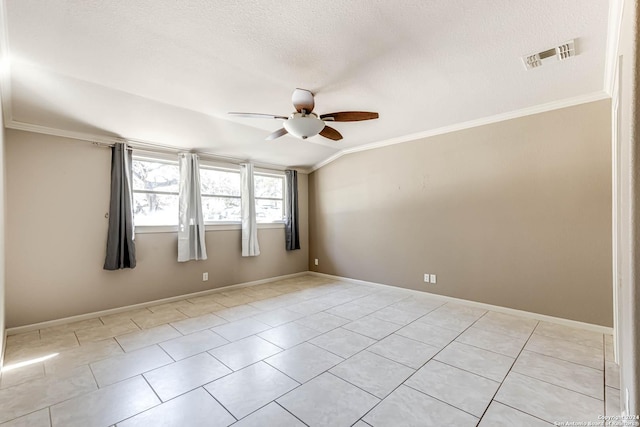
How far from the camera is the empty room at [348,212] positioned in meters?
1.85

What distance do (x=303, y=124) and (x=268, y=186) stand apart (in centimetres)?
336

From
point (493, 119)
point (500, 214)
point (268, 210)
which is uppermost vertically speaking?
point (493, 119)

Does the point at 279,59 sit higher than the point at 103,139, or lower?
higher

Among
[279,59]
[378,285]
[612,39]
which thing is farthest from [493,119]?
[378,285]

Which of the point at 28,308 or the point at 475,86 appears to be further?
the point at 28,308

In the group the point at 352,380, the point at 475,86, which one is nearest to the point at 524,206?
the point at 475,86

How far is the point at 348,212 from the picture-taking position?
5.50m

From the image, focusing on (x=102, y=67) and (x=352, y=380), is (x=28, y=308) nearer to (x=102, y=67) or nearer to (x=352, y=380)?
(x=102, y=67)

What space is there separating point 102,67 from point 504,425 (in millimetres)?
4092

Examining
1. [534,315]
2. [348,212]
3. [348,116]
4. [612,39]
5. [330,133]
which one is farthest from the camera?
[348,212]

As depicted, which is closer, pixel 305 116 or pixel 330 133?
pixel 305 116

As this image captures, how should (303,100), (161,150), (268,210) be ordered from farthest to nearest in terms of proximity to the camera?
(268,210) → (161,150) → (303,100)

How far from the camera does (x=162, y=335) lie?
3.07m

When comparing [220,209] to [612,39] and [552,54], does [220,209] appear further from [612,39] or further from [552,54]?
[612,39]
